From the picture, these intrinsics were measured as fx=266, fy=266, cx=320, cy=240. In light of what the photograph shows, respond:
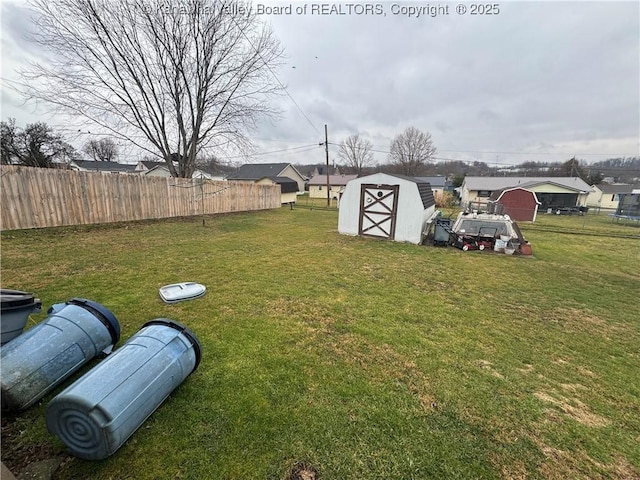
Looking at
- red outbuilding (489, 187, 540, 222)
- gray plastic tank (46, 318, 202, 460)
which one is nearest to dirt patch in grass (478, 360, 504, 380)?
gray plastic tank (46, 318, 202, 460)

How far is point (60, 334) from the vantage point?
2207 millimetres

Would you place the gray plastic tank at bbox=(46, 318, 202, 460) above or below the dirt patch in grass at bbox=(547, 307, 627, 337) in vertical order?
above

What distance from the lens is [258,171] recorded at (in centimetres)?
4169

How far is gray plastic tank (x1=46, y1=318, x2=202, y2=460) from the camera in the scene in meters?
1.59

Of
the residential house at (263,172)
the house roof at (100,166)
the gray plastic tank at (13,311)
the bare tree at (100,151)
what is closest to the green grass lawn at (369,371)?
the gray plastic tank at (13,311)

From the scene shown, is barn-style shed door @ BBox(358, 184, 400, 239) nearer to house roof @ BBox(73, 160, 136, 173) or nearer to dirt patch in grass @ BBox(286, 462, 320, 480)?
dirt patch in grass @ BBox(286, 462, 320, 480)

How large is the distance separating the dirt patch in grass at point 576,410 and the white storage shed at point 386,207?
23.9 ft

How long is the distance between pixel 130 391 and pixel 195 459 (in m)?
0.67

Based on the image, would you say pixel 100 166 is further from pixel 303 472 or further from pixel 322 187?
pixel 303 472

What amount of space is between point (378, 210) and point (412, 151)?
44451mm

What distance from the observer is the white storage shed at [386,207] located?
954 centimetres

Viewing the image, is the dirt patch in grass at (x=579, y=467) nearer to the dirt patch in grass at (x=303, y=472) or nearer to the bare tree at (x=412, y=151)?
the dirt patch in grass at (x=303, y=472)

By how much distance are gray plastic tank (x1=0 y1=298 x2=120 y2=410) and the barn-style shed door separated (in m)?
8.86

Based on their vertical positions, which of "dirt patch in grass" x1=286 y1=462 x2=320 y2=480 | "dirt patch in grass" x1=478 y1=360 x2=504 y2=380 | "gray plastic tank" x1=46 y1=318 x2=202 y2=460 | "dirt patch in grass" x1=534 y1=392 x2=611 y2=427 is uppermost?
"gray plastic tank" x1=46 y1=318 x2=202 y2=460
